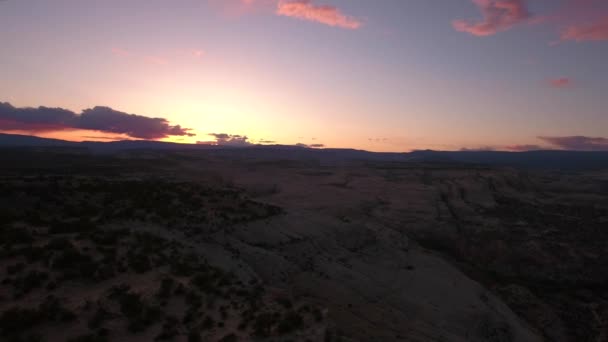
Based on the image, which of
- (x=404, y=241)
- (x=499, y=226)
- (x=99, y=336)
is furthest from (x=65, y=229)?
(x=499, y=226)

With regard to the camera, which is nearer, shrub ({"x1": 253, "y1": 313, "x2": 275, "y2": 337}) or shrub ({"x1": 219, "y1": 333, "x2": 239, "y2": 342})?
shrub ({"x1": 219, "y1": 333, "x2": 239, "y2": 342})

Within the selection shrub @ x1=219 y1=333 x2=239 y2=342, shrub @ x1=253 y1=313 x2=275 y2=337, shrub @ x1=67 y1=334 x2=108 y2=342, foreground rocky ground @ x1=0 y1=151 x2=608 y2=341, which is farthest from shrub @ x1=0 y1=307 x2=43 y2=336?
shrub @ x1=253 y1=313 x2=275 y2=337

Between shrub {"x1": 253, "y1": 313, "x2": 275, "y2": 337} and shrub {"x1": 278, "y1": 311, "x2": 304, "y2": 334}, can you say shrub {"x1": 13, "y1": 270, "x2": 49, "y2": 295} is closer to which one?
shrub {"x1": 253, "y1": 313, "x2": 275, "y2": 337}

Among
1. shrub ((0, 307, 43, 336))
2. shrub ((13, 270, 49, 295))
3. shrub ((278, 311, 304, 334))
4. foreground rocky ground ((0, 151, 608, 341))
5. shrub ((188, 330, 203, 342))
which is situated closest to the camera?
shrub ((0, 307, 43, 336))

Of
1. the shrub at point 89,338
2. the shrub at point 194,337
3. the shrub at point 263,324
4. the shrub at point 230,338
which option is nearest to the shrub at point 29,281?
the shrub at point 89,338

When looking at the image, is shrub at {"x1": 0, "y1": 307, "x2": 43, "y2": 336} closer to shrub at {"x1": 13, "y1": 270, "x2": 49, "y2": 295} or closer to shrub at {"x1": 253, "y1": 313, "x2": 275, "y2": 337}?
shrub at {"x1": 13, "y1": 270, "x2": 49, "y2": 295}

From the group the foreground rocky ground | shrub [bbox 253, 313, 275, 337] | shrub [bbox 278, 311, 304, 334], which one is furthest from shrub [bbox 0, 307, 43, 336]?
shrub [bbox 278, 311, 304, 334]

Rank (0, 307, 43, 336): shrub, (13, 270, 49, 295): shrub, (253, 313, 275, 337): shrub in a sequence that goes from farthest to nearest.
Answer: (13, 270, 49, 295): shrub
(253, 313, 275, 337): shrub
(0, 307, 43, 336): shrub

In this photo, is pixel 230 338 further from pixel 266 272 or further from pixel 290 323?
pixel 266 272

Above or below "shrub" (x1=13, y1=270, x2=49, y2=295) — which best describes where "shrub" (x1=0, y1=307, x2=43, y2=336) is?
below
